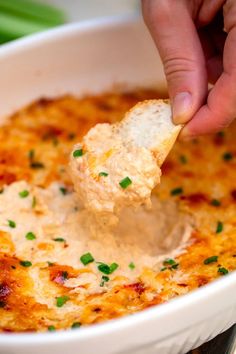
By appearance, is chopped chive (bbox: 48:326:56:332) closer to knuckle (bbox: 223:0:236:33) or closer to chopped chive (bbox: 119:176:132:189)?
chopped chive (bbox: 119:176:132:189)

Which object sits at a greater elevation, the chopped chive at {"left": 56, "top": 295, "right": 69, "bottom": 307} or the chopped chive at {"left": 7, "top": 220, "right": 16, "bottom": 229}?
the chopped chive at {"left": 7, "top": 220, "right": 16, "bottom": 229}

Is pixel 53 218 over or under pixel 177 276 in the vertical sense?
over

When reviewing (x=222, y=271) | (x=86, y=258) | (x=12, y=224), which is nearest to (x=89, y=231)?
(x=86, y=258)

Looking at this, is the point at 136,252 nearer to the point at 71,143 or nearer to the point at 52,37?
the point at 71,143

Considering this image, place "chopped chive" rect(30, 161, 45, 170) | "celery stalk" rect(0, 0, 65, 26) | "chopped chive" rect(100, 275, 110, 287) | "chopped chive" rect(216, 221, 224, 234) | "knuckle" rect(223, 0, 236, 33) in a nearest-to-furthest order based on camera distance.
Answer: "chopped chive" rect(100, 275, 110, 287) → "knuckle" rect(223, 0, 236, 33) → "chopped chive" rect(216, 221, 224, 234) → "chopped chive" rect(30, 161, 45, 170) → "celery stalk" rect(0, 0, 65, 26)

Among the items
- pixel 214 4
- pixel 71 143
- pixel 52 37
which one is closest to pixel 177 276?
pixel 71 143

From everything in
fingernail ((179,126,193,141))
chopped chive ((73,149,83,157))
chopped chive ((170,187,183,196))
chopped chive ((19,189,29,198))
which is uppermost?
chopped chive ((73,149,83,157))

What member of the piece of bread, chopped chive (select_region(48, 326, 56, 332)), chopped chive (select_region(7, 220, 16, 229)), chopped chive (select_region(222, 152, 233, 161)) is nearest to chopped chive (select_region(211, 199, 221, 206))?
chopped chive (select_region(222, 152, 233, 161))
